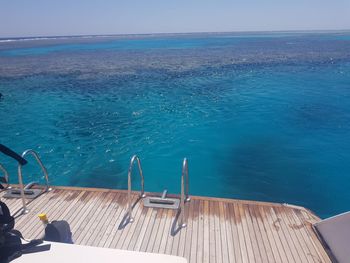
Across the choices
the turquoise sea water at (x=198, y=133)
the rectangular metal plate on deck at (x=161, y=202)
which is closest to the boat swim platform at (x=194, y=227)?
the rectangular metal plate on deck at (x=161, y=202)

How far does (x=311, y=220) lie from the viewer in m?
6.02

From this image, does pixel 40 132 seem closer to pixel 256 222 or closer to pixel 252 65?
pixel 256 222

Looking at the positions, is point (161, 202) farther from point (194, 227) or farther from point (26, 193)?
point (26, 193)

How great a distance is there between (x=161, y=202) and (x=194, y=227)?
1.22m

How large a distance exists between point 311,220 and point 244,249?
1.93 metres

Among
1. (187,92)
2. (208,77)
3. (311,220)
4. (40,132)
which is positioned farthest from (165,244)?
(208,77)

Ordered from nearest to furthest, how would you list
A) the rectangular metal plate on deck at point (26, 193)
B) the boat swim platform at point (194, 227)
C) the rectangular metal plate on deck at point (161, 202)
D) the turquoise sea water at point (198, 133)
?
the boat swim platform at point (194, 227) < the rectangular metal plate on deck at point (161, 202) < the rectangular metal plate on deck at point (26, 193) < the turquoise sea water at point (198, 133)

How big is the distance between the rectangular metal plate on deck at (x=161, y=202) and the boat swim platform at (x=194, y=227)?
0.40ft

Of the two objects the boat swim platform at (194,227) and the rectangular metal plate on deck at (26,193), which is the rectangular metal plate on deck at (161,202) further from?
the rectangular metal plate on deck at (26,193)

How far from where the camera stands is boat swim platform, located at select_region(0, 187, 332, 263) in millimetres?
5180

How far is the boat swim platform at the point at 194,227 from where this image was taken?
17.0 feet

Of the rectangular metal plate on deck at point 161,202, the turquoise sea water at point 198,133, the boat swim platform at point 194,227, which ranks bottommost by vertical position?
the turquoise sea water at point 198,133

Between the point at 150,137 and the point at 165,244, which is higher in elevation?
the point at 165,244

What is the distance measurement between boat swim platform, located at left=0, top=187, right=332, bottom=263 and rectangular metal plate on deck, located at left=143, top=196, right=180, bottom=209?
4.9 inches
